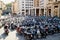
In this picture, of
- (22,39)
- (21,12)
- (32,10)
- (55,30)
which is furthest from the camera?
(21,12)

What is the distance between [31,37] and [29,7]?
181ft

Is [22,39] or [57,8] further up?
[57,8]

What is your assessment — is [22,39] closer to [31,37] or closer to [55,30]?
[31,37]

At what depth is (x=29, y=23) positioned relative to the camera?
81.3 feet

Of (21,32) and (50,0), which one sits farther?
(50,0)

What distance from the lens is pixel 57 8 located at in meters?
37.6

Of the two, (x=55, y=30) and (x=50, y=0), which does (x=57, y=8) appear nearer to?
(x=50, y=0)

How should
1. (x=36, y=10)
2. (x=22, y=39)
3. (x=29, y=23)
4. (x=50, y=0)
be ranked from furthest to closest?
(x=36, y=10) < (x=50, y=0) < (x=29, y=23) < (x=22, y=39)

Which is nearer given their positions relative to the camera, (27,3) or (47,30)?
(47,30)

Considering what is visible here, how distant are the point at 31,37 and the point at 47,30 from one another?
9.99 feet

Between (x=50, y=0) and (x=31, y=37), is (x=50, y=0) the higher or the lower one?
the higher one

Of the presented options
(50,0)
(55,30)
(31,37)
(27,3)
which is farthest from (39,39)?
(27,3)

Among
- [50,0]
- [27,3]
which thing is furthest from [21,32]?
A: [27,3]

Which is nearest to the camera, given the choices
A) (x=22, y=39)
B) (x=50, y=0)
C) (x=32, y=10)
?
(x=22, y=39)
